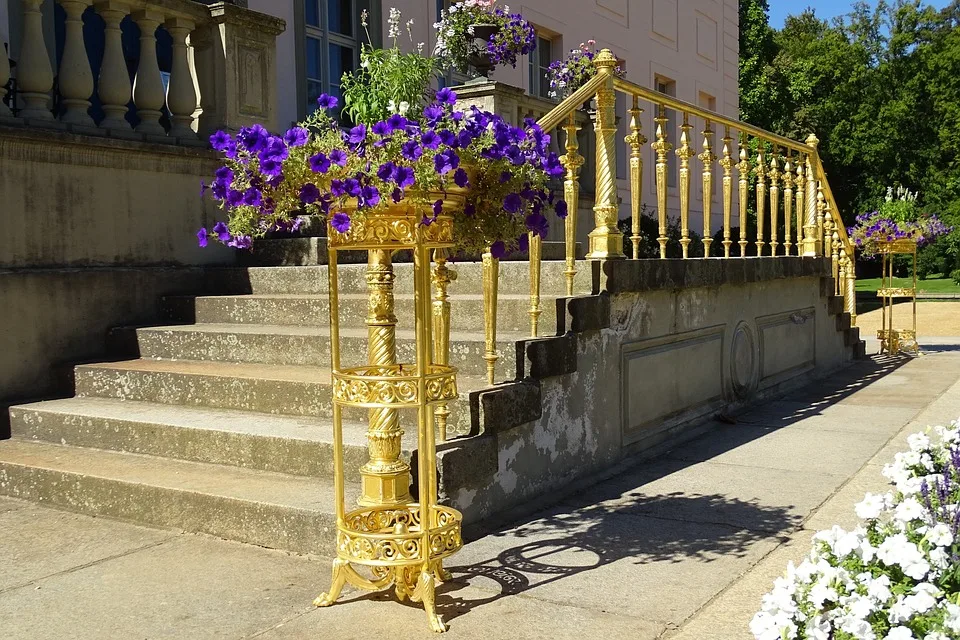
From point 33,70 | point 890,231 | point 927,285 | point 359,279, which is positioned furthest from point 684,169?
point 927,285

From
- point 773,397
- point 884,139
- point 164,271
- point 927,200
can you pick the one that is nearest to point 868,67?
point 884,139

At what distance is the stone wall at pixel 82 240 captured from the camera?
18.3 feet

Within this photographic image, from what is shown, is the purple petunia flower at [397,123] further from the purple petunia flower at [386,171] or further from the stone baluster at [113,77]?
the stone baluster at [113,77]

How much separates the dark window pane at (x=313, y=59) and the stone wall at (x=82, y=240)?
3.49 metres

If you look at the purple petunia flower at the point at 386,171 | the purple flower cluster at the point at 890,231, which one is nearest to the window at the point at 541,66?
the purple flower cluster at the point at 890,231

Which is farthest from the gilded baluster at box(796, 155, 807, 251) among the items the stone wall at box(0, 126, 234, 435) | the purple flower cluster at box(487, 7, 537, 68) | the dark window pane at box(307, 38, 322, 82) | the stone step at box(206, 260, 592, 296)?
the stone wall at box(0, 126, 234, 435)

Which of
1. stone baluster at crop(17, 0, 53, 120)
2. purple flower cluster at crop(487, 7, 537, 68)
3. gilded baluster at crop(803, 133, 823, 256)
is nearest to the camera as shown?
stone baluster at crop(17, 0, 53, 120)

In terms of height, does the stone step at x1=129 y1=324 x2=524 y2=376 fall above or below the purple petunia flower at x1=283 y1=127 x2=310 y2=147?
below

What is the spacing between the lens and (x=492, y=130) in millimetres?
3127

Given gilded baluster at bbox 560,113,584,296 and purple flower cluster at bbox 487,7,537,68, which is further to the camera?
purple flower cluster at bbox 487,7,537,68

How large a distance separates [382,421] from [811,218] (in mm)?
7094

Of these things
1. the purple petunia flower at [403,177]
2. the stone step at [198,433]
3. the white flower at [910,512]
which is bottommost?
the stone step at [198,433]

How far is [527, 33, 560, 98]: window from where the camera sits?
1425 centimetres

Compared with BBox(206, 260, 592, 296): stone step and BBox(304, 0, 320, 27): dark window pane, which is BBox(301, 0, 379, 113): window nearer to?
BBox(304, 0, 320, 27): dark window pane
